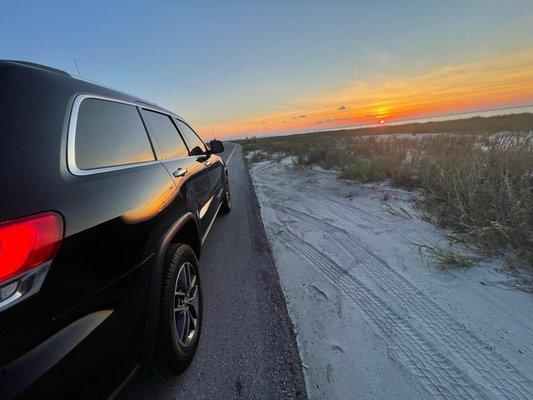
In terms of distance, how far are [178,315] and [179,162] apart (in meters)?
1.40

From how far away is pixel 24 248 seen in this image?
42.8 inches

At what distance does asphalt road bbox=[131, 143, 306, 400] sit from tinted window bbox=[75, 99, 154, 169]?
138cm

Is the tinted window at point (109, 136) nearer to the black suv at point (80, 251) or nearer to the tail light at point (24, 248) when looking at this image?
the black suv at point (80, 251)

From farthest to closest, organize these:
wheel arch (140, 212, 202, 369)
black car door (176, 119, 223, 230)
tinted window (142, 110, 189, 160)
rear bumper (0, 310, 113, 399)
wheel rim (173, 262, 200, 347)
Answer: black car door (176, 119, 223, 230) → tinted window (142, 110, 189, 160) → wheel rim (173, 262, 200, 347) → wheel arch (140, 212, 202, 369) → rear bumper (0, 310, 113, 399)

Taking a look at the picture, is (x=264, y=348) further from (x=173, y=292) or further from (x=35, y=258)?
(x=35, y=258)

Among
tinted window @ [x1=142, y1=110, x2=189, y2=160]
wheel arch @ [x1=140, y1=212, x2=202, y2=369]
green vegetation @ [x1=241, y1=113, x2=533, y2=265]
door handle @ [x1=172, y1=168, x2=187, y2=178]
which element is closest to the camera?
wheel arch @ [x1=140, y1=212, x2=202, y2=369]

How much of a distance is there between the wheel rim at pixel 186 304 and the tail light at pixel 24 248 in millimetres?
923

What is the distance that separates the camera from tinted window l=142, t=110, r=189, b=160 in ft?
8.86

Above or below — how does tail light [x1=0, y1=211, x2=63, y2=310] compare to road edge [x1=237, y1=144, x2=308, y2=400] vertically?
above

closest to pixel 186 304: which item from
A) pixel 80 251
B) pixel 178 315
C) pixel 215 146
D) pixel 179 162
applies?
pixel 178 315

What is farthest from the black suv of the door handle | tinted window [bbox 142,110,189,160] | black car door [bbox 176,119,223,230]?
black car door [bbox 176,119,223,230]

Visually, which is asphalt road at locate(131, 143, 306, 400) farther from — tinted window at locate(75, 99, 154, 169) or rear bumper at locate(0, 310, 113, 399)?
tinted window at locate(75, 99, 154, 169)

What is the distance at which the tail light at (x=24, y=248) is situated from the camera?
1047 mm

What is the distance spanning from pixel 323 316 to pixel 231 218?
314 centimetres
